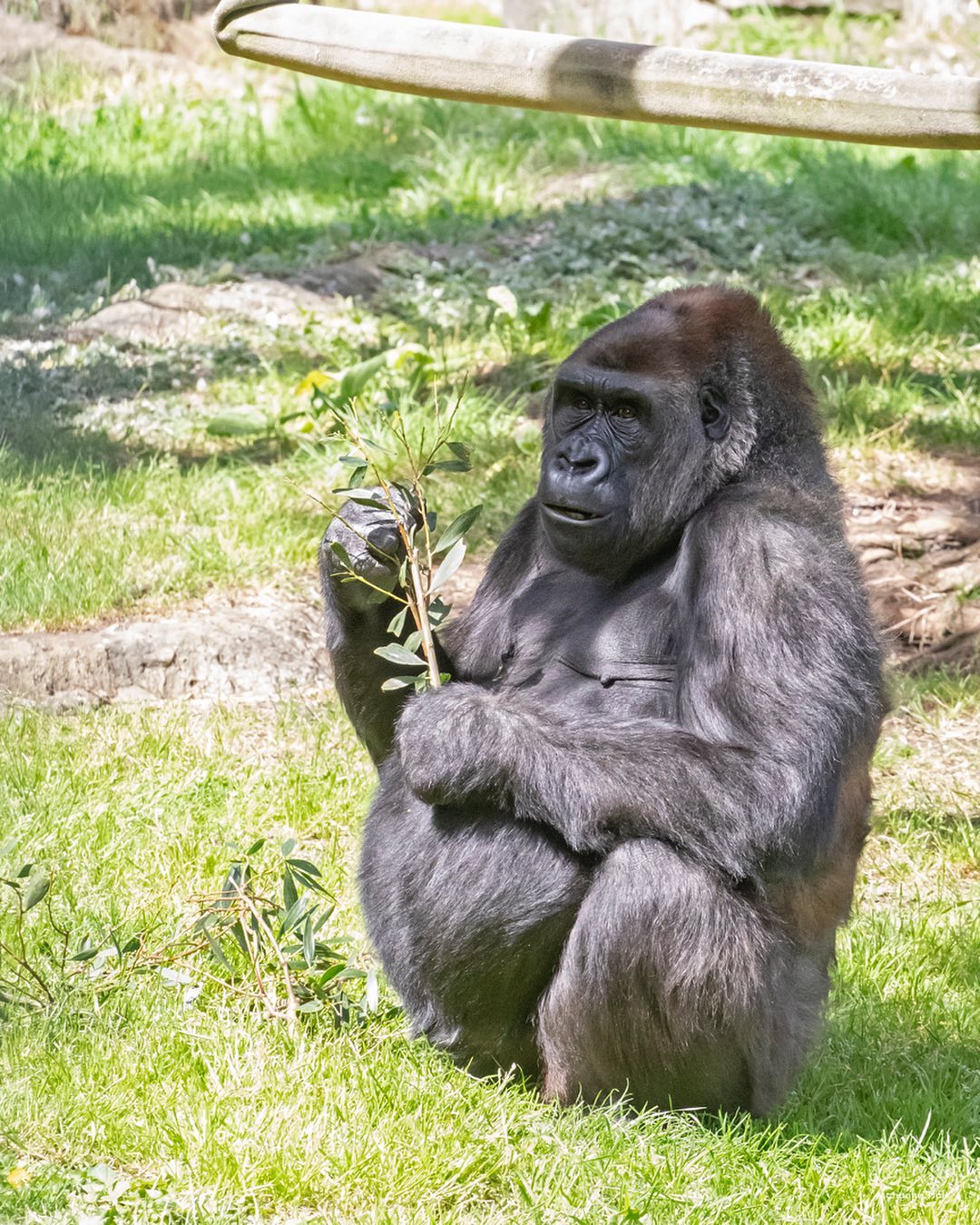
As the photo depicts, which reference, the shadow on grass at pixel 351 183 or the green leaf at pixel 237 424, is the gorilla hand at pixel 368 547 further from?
the shadow on grass at pixel 351 183

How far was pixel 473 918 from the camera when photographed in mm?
3436

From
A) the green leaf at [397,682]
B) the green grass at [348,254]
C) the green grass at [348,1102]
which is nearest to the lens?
the green grass at [348,1102]

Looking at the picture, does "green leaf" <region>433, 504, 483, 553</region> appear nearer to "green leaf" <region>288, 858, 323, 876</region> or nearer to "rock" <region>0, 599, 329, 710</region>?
"green leaf" <region>288, 858, 323, 876</region>

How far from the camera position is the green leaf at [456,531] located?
3613 mm

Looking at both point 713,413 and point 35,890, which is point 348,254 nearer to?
point 713,413

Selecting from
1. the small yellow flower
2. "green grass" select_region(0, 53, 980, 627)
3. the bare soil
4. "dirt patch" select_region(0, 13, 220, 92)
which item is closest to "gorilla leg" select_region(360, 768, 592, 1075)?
the bare soil

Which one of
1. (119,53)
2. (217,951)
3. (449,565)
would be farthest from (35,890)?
(119,53)

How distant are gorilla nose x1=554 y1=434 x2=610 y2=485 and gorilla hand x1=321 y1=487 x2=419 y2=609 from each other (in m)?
0.40

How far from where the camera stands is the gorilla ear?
3.64 metres

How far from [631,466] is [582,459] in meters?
0.11

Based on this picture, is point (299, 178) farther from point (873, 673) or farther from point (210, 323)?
point (873, 673)

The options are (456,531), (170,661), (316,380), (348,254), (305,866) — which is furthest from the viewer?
(348,254)

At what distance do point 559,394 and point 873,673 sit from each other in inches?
38.5

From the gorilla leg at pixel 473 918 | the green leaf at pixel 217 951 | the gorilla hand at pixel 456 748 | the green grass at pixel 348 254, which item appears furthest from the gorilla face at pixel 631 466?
the green grass at pixel 348 254
